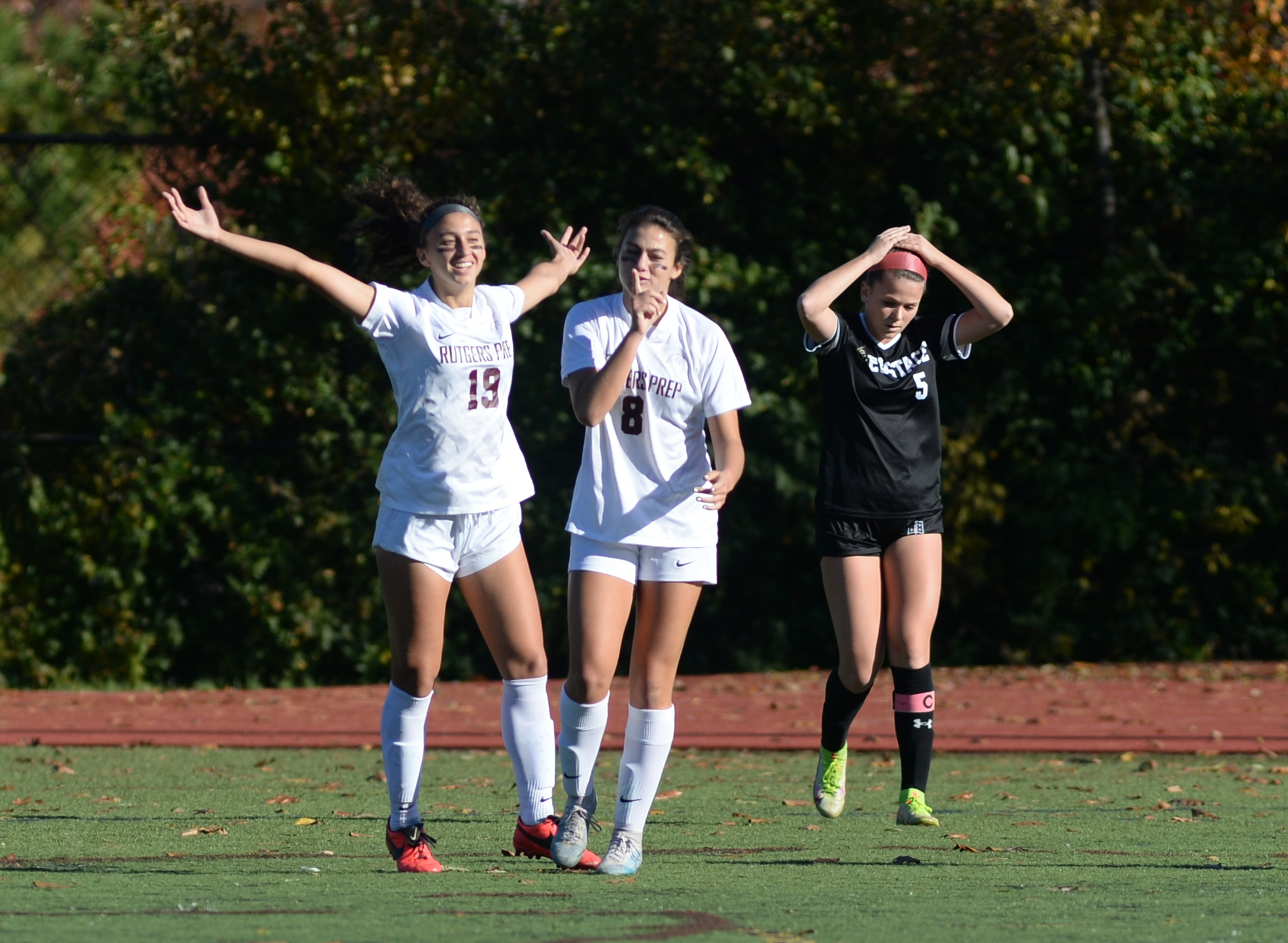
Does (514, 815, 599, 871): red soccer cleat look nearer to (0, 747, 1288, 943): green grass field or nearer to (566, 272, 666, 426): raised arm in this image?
(0, 747, 1288, 943): green grass field

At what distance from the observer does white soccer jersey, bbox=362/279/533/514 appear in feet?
14.8

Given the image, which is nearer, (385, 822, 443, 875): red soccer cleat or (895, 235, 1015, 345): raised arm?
(385, 822, 443, 875): red soccer cleat

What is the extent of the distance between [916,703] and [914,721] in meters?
0.07

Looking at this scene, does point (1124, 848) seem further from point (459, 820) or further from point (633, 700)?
point (459, 820)

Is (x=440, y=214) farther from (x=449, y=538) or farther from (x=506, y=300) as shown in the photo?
(x=449, y=538)

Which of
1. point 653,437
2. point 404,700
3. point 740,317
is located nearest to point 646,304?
point 653,437

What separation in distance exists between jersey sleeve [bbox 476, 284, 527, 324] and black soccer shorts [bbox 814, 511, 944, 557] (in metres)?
1.38

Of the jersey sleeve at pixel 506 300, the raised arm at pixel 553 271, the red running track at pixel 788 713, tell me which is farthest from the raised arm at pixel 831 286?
the red running track at pixel 788 713

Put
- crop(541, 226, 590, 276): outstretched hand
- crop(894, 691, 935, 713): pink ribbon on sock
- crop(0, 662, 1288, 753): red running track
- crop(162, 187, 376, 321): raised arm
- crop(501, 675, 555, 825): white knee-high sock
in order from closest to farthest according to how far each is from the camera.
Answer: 1. crop(162, 187, 376, 321): raised arm
2. crop(501, 675, 555, 825): white knee-high sock
3. crop(541, 226, 590, 276): outstretched hand
4. crop(894, 691, 935, 713): pink ribbon on sock
5. crop(0, 662, 1288, 753): red running track

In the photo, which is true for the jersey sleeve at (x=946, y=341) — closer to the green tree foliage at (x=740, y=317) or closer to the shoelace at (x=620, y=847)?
the shoelace at (x=620, y=847)

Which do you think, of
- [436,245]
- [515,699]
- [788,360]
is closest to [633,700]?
[515,699]

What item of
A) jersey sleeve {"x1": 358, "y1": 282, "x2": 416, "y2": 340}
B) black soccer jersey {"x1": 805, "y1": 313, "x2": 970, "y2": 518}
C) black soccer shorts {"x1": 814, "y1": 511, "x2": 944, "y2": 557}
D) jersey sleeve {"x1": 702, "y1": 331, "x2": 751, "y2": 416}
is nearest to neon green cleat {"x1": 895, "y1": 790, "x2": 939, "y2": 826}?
black soccer shorts {"x1": 814, "y1": 511, "x2": 944, "y2": 557}

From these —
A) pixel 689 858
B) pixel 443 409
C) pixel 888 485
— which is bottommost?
pixel 689 858

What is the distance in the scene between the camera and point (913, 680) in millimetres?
5695
